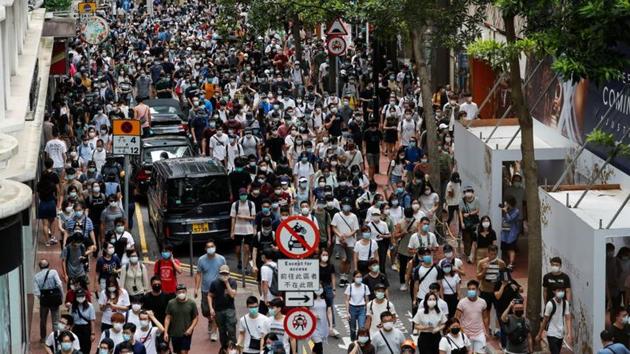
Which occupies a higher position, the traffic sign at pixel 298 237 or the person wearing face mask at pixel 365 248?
the traffic sign at pixel 298 237

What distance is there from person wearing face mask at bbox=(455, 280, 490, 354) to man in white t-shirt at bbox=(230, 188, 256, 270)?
6718mm

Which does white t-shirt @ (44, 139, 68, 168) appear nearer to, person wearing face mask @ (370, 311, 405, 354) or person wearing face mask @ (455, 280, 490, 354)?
person wearing face mask @ (455, 280, 490, 354)

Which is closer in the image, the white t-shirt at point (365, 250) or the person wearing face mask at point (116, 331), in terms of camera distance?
the person wearing face mask at point (116, 331)

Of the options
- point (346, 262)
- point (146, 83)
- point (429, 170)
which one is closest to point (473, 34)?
point (429, 170)

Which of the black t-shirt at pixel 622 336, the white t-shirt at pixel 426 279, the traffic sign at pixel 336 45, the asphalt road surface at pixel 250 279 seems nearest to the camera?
the black t-shirt at pixel 622 336

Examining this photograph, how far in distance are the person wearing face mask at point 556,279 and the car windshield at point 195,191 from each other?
815cm

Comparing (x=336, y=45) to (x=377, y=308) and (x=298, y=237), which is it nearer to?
(x=377, y=308)

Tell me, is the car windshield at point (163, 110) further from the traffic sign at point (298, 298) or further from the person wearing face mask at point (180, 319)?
the traffic sign at point (298, 298)

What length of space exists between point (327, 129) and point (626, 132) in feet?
45.3

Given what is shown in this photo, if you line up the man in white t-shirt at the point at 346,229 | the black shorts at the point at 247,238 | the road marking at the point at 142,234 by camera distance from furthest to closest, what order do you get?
1. the road marking at the point at 142,234
2. the black shorts at the point at 247,238
3. the man in white t-shirt at the point at 346,229

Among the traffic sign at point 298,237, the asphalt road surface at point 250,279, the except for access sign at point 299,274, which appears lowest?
the asphalt road surface at point 250,279

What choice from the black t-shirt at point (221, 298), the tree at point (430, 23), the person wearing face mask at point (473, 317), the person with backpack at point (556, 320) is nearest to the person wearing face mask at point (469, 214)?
the tree at point (430, 23)

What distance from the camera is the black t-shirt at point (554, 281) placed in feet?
74.3

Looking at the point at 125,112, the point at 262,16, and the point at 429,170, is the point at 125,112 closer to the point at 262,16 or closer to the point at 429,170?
the point at 262,16
